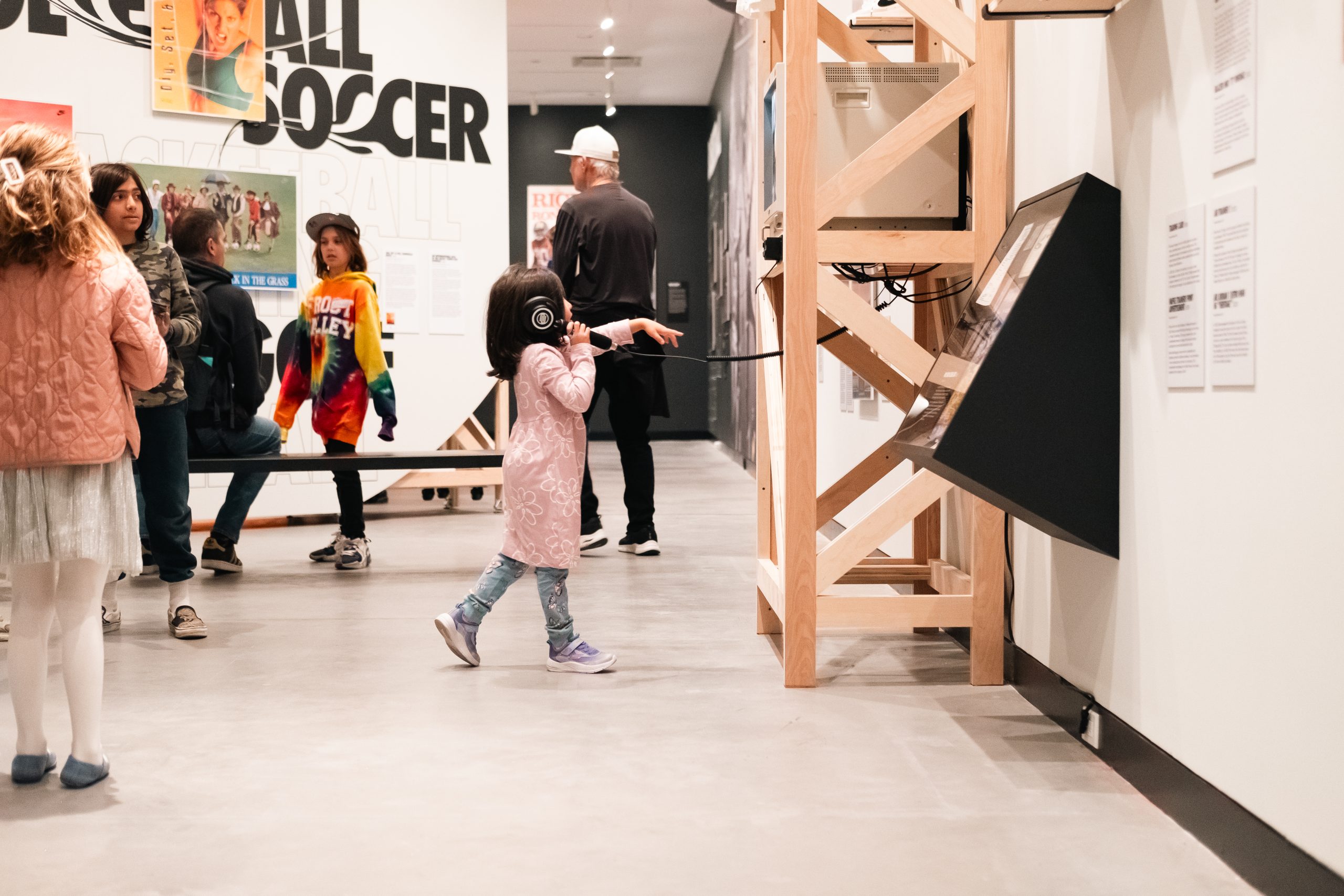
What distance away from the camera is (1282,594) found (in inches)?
70.7

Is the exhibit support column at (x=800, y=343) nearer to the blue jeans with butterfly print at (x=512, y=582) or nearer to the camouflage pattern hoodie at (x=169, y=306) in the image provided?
the blue jeans with butterfly print at (x=512, y=582)

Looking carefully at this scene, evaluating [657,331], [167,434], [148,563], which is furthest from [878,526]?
[148,563]

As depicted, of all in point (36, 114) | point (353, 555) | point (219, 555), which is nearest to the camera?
point (219, 555)

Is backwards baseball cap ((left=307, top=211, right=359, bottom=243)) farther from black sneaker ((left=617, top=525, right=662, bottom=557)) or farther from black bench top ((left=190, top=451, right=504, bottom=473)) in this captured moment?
black sneaker ((left=617, top=525, right=662, bottom=557))

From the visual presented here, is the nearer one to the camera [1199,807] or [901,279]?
[1199,807]

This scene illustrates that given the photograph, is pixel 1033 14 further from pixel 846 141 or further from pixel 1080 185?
pixel 846 141

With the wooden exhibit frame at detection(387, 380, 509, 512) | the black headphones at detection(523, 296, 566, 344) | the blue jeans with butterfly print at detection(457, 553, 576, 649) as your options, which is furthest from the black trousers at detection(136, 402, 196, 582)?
the wooden exhibit frame at detection(387, 380, 509, 512)

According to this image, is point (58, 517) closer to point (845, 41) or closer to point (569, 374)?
point (569, 374)

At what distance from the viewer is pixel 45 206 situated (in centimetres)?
230

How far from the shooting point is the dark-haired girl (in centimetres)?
362

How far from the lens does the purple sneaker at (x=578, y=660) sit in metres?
3.32

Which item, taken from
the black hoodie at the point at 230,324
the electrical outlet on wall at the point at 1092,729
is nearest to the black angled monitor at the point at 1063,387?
the electrical outlet on wall at the point at 1092,729

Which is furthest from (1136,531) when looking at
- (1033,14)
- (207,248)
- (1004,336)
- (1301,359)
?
(207,248)

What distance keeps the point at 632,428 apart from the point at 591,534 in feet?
1.78
